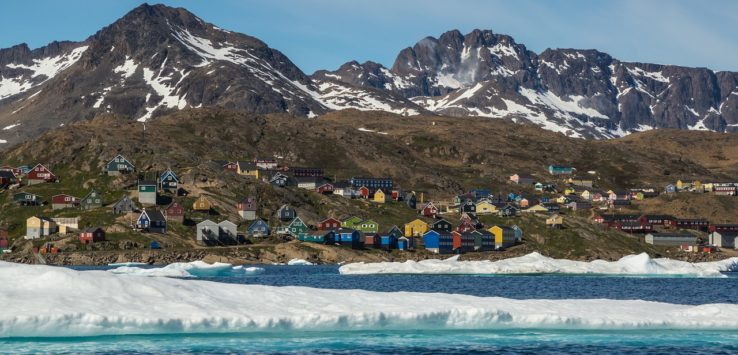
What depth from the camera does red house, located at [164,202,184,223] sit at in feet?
647

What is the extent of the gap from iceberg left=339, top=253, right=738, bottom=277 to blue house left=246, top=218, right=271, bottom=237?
51550mm

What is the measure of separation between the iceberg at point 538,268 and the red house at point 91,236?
2138 inches

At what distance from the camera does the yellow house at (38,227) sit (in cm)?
18475

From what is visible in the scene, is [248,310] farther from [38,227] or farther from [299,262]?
[38,227]

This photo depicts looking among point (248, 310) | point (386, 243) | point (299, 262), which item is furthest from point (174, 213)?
point (248, 310)

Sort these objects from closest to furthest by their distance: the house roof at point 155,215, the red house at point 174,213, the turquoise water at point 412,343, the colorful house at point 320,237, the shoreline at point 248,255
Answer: the turquoise water at point 412,343, the shoreline at point 248,255, the house roof at point 155,215, the colorful house at point 320,237, the red house at point 174,213

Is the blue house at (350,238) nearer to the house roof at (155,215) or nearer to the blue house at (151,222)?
the blue house at (151,222)

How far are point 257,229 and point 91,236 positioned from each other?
114 ft

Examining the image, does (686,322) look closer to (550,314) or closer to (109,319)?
(550,314)

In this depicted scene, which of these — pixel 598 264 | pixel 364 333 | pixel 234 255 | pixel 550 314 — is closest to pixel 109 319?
pixel 364 333

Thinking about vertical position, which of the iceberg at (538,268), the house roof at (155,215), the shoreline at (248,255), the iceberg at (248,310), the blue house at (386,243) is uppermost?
the house roof at (155,215)

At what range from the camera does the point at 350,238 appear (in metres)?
197

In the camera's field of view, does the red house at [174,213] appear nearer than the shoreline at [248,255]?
No

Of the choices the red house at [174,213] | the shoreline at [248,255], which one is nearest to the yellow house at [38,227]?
the shoreline at [248,255]
